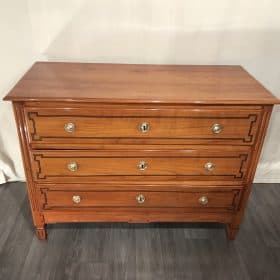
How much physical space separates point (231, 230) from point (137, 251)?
576mm

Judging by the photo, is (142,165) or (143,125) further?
(142,165)

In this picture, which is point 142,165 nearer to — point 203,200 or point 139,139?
point 139,139

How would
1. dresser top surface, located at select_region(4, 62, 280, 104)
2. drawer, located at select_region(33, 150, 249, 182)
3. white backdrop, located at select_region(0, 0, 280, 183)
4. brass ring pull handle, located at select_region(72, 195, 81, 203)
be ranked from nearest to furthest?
dresser top surface, located at select_region(4, 62, 280, 104) → drawer, located at select_region(33, 150, 249, 182) → brass ring pull handle, located at select_region(72, 195, 81, 203) → white backdrop, located at select_region(0, 0, 280, 183)

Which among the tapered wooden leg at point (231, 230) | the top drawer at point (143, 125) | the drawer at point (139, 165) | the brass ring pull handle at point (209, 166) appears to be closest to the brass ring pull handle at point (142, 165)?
the drawer at point (139, 165)

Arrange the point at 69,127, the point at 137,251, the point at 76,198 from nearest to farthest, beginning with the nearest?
the point at 69,127 → the point at 76,198 → the point at 137,251

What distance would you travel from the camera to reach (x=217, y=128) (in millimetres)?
1281

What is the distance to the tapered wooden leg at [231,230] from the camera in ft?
5.39

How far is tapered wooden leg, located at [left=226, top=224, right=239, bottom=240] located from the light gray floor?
4cm

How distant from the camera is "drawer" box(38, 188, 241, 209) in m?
1.49

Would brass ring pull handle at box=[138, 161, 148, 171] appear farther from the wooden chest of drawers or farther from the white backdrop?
the white backdrop

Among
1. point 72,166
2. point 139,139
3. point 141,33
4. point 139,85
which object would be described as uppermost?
point 141,33

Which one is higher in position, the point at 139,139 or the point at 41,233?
the point at 139,139

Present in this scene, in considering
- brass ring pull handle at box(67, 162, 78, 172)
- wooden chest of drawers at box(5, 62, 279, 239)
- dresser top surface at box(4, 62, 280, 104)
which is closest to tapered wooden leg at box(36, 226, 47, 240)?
wooden chest of drawers at box(5, 62, 279, 239)

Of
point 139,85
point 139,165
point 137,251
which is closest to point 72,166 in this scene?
point 139,165
